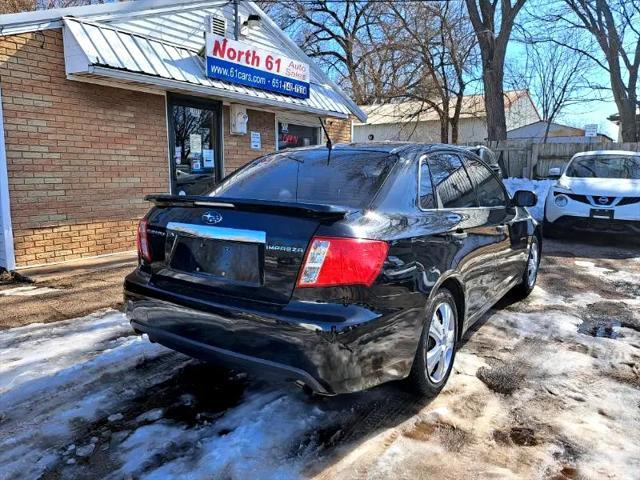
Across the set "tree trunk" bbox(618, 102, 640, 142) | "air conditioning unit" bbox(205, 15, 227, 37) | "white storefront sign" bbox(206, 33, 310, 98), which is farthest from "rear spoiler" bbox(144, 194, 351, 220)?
"tree trunk" bbox(618, 102, 640, 142)

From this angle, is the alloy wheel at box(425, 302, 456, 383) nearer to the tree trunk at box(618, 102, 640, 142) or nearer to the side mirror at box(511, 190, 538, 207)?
the side mirror at box(511, 190, 538, 207)

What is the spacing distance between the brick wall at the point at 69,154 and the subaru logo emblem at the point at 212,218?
4.60 meters

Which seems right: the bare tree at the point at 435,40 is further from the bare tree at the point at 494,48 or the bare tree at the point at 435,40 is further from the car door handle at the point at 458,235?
the car door handle at the point at 458,235

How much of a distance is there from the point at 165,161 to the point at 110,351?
488 centimetres

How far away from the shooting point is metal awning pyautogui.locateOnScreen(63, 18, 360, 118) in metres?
6.28

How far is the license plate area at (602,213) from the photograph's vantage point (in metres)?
7.88

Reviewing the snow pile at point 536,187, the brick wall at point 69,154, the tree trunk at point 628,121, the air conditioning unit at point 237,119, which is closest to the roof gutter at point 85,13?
the brick wall at point 69,154

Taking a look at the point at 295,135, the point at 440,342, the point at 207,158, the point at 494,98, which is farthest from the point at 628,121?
the point at 440,342

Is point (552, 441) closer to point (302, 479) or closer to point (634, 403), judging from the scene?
point (634, 403)

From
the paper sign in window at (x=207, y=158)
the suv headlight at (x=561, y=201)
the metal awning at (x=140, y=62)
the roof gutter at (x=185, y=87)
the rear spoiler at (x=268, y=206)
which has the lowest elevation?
the suv headlight at (x=561, y=201)

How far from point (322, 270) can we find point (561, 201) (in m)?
7.37

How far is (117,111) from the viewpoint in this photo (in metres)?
7.25

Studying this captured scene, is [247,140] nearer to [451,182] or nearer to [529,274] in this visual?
[529,274]

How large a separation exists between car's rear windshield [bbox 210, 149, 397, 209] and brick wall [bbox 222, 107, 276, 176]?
5.58 meters
